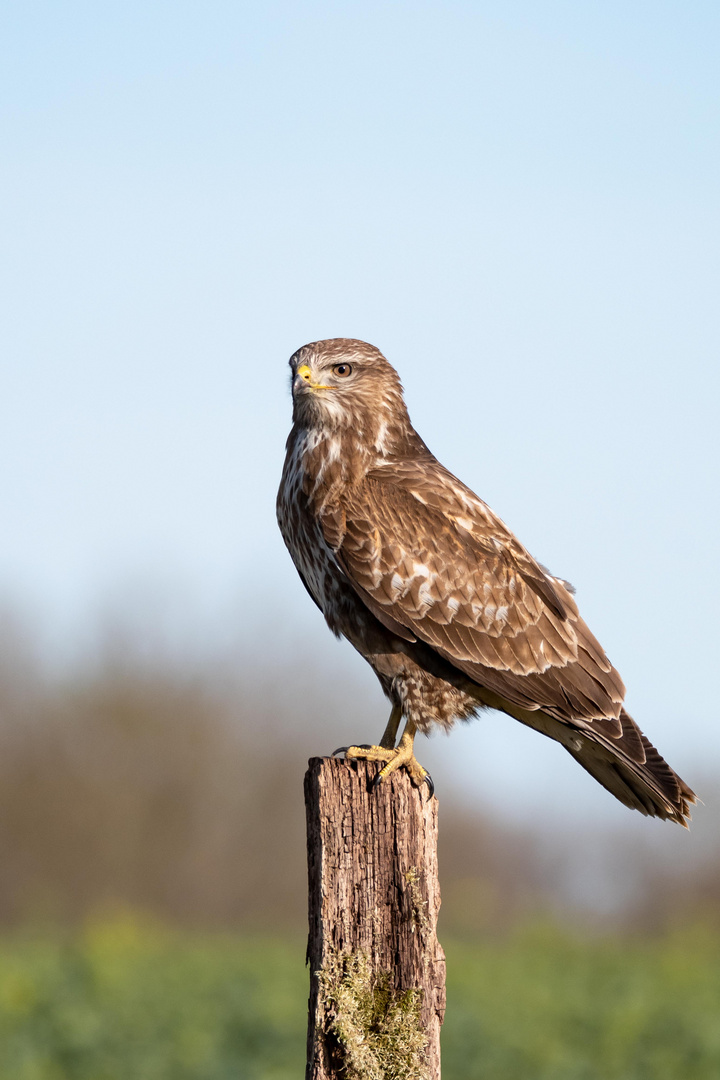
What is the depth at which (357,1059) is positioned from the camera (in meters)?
3.83

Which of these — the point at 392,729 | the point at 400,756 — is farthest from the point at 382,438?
the point at 400,756

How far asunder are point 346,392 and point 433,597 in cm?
112

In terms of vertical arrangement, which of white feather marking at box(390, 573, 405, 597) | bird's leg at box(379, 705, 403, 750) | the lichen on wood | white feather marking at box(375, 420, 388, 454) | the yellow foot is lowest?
the lichen on wood

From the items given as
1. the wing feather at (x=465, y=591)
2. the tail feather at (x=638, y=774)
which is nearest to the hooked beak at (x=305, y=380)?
the wing feather at (x=465, y=591)

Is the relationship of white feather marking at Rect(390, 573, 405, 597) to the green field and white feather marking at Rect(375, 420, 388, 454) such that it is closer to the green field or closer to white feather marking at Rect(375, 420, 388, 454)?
white feather marking at Rect(375, 420, 388, 454)

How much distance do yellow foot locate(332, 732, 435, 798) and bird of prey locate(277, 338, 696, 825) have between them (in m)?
0.27

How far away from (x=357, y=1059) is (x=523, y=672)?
2069 mm

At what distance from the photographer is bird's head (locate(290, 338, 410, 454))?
227 inches

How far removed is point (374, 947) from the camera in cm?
387

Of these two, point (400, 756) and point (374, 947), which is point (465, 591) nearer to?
point (400, 756)

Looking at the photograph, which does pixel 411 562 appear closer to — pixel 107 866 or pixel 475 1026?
pixel 475 1026

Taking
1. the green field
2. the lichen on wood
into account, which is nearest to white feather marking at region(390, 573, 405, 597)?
the lichen on wood

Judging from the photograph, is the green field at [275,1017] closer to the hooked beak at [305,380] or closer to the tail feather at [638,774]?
the tail feather at [638,774]

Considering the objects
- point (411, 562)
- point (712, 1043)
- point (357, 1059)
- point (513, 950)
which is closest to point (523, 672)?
point (411, 562)
